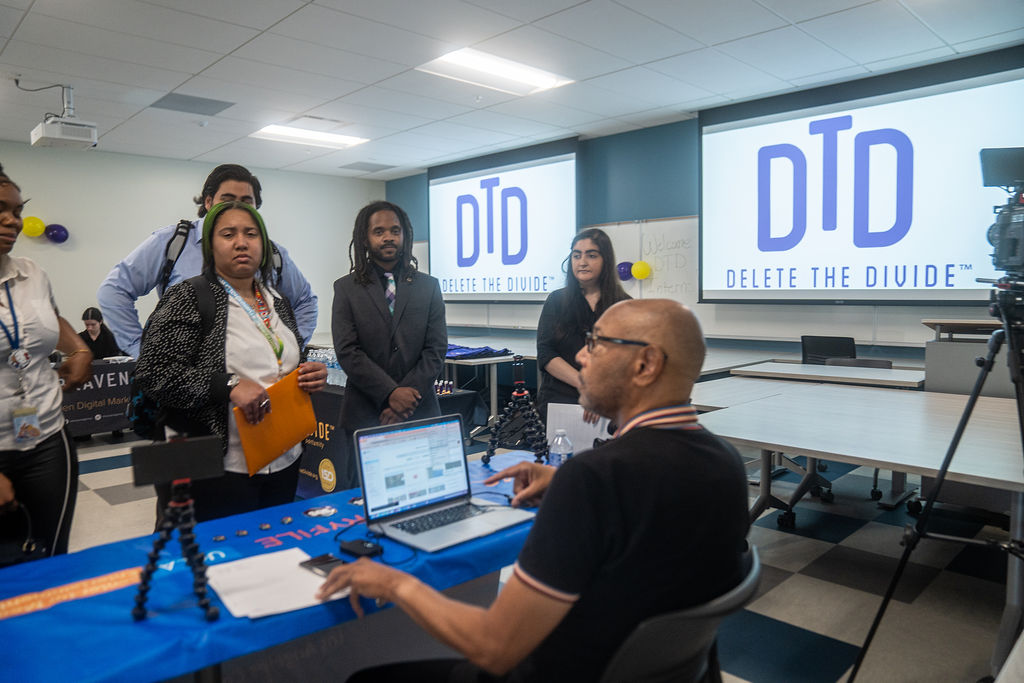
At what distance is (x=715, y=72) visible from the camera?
494 cm

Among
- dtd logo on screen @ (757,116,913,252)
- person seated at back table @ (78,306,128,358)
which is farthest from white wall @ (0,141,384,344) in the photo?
dtd logo on screen @ (757,116,913,252)

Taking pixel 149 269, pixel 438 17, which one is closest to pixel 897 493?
pixel 438 17

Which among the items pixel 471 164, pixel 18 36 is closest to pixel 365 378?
pixel 18 36

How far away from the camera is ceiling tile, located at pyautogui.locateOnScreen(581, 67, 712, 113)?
500 cm

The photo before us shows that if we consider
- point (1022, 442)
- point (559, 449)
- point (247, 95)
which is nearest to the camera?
point (1022, 442)

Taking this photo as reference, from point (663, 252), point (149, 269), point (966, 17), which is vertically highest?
point (966, 17)

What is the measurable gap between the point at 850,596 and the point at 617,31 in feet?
11.3

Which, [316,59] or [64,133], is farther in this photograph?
[64,133]

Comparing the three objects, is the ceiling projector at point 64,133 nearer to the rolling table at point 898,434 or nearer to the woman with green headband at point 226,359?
the woman with green headband at point 226,359

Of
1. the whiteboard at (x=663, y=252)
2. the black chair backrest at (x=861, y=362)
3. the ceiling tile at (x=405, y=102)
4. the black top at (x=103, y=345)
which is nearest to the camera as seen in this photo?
the black chair backrest at (x=861, y=362)

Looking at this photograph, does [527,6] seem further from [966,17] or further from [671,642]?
[671,642]

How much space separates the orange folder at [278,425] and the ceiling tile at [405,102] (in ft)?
13.7

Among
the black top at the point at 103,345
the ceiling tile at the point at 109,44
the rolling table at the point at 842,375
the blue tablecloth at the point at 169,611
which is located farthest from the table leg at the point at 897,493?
the black top at the point at 103,345

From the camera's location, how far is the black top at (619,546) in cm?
93
